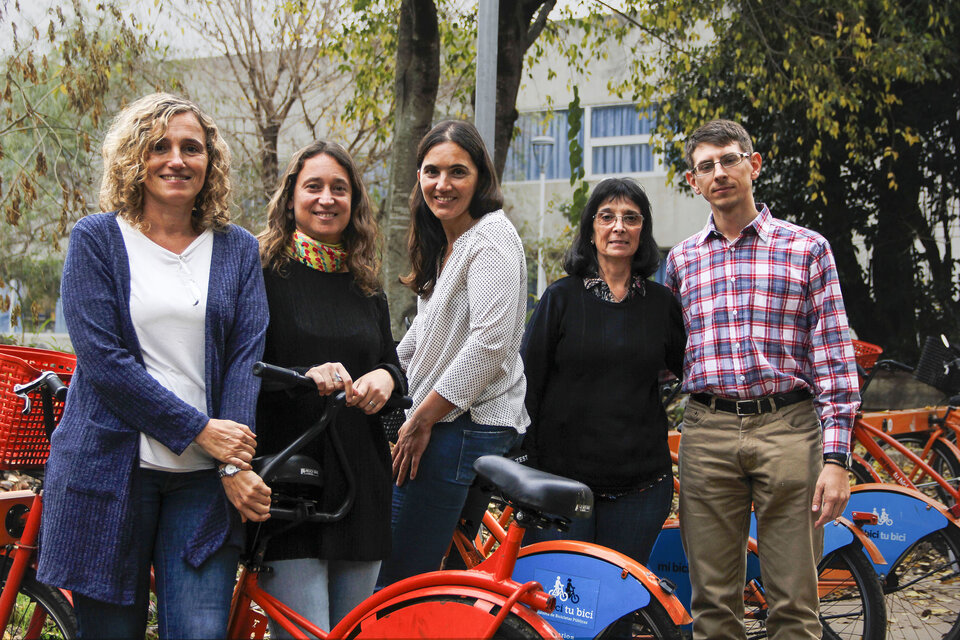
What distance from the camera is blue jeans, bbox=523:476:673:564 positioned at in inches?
136

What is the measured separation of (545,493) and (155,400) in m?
0.99

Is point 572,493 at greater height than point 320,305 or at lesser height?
lesser

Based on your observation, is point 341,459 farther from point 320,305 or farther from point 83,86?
point 83,86

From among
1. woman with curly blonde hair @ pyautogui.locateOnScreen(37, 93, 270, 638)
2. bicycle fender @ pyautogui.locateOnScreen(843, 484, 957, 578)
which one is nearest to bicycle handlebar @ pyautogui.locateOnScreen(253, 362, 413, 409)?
woman with curly blonde hair @ pyautogui.locateOnScreen(37, 93, 270, 638)

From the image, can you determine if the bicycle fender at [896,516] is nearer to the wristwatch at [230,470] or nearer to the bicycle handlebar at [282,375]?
the bicycle handlebar at [282,375]

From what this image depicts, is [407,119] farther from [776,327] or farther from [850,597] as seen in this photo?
[850,597]

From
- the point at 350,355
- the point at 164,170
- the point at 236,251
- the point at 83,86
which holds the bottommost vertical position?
the point at 350,355

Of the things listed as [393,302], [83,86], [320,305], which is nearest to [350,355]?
[320,305]

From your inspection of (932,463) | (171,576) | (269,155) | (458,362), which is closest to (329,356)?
(458,362)

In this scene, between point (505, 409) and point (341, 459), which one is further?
point (505, 409)

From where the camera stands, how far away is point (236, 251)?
261cm

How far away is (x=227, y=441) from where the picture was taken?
2.35m

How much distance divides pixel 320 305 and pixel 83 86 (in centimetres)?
584

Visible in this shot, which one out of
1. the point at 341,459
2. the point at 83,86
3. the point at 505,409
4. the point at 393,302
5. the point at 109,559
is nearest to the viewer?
the point at 109,559
